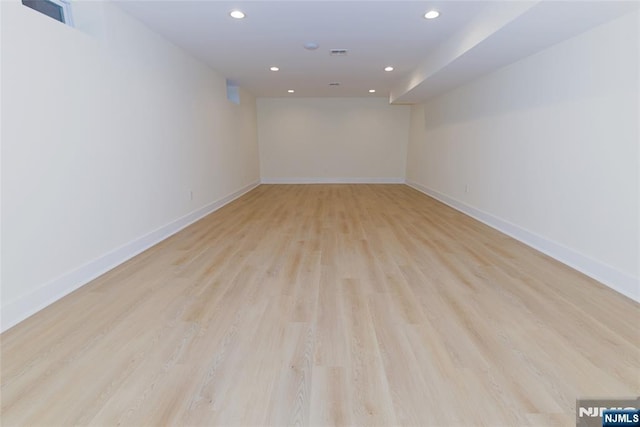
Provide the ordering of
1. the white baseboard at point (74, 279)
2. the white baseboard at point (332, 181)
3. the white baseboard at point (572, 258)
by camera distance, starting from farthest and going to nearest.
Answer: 1. the white baseboard at point (332, 181)
2. the white baseboard at point (572, 258)
3. the white baseboard at point (74, 279)

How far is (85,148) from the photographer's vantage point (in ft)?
8.00

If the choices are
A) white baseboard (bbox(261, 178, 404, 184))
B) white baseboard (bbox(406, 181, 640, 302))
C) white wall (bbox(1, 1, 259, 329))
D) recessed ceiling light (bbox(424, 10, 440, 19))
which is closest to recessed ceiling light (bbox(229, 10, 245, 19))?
white wall (bbox(1, 1, 259, 329))

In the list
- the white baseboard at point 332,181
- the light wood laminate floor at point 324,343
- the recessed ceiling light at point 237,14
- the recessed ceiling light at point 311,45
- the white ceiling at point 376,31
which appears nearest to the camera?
the light wood laminate floor at point 324,343

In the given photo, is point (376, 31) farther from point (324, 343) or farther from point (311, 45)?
point (324, 343)

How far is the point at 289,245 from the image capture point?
336 cm

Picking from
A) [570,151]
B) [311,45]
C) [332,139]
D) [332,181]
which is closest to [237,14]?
[311,45]

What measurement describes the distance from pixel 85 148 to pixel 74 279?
1038mm

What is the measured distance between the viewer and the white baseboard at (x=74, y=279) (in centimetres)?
186

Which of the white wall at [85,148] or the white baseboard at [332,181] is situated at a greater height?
the white wall at [85,148]

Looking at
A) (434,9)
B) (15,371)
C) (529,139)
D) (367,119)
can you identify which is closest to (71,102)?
(15,371)

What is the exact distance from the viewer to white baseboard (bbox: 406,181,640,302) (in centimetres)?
222

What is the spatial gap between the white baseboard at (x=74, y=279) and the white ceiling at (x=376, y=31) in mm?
2227

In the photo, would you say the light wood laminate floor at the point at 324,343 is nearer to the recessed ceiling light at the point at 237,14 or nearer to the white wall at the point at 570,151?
the white wall at the point at 570,151

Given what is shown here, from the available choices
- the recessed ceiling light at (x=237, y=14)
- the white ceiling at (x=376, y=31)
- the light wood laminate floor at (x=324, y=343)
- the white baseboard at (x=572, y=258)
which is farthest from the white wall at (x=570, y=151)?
the recessed ceiling light at (x=237, y=14)
